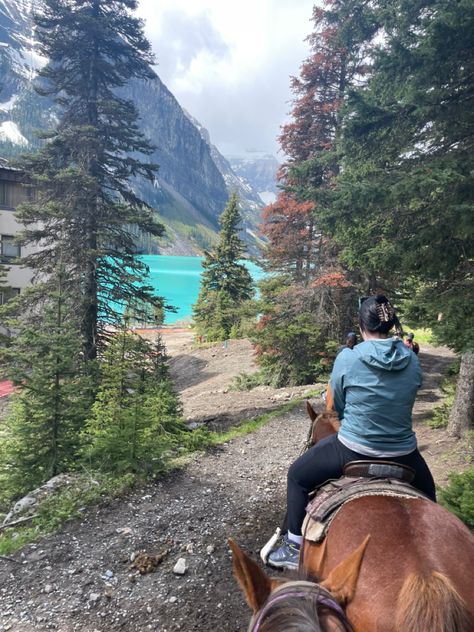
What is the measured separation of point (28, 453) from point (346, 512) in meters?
7.32

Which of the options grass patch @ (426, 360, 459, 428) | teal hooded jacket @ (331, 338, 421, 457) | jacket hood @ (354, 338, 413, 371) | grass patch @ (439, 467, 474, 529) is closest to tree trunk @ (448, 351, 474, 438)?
grass patch @ (426, 360, 459, 428)

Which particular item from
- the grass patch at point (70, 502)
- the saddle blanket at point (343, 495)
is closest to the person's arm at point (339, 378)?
the saddle blanket at point (343, 495)

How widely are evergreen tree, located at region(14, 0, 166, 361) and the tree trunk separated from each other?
9949mm

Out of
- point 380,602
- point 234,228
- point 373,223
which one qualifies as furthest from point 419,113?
point 234,228

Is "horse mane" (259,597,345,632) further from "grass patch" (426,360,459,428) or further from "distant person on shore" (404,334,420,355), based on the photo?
"grass patch" (426,360,459,428)

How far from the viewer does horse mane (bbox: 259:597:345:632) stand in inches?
56.4

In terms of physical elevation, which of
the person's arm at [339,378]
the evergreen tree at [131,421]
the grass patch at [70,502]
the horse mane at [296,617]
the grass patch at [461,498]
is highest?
the person's arm at [339,378]

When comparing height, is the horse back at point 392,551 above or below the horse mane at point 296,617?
below

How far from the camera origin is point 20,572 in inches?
184

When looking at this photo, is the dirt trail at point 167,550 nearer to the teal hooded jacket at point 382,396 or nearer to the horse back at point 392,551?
the horse back at point 392,551

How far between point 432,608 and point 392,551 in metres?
0.41

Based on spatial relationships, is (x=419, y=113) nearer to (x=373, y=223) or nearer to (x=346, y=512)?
(x=373, y=223)

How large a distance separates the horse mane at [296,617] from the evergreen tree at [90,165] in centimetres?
1257

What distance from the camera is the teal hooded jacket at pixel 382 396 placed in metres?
2.77
